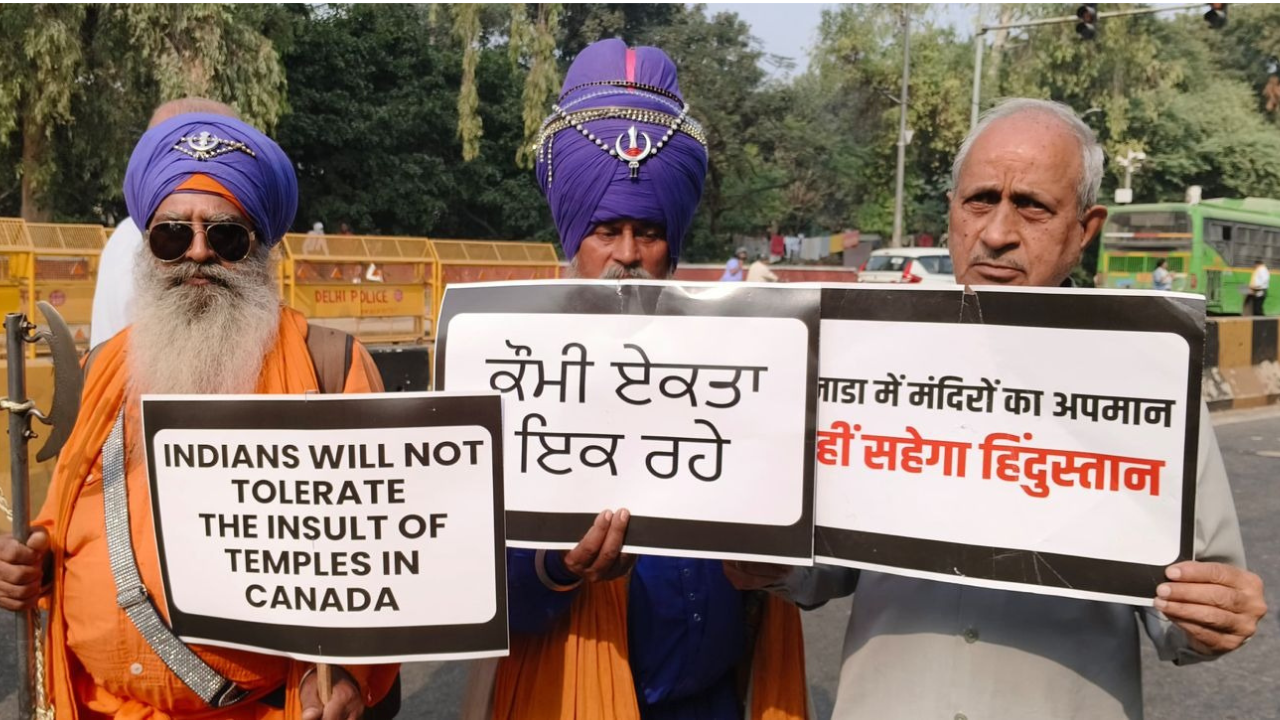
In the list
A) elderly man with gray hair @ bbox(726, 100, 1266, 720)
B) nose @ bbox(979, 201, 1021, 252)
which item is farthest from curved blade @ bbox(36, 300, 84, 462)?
nose @ bbox(979, 201, 1021, 252)

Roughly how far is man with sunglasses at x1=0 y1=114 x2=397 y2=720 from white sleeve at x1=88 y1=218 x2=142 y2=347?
111 centimetres

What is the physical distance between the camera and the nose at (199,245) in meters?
2.11

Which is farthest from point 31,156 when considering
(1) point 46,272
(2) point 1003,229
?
(2) point 1003,229

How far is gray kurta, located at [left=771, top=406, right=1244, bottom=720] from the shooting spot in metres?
1.65

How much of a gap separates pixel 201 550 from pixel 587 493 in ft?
2.24

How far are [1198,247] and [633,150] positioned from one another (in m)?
25.9

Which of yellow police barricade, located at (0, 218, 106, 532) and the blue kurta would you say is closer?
the blue kurta

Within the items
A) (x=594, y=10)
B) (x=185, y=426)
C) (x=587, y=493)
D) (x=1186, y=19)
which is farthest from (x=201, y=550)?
(x=1186, y=19)

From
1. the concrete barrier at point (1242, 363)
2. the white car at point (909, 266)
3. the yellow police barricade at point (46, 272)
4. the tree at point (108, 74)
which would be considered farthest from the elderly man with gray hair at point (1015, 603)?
the white car at point (909, 266)

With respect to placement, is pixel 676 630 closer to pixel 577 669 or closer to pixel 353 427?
pixel 577 669

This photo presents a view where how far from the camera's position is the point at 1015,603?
1.73m

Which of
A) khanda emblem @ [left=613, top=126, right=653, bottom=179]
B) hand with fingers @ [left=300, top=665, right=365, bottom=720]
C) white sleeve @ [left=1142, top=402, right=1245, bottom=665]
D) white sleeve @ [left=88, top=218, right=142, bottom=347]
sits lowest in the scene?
hand with fingers @ [left=300, top=665, right=365, bottom=720]

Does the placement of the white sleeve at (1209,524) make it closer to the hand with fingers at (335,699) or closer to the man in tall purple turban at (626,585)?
the man in tall purple turban at (626,585)

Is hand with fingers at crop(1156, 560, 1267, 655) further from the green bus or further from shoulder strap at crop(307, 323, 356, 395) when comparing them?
the green bus
